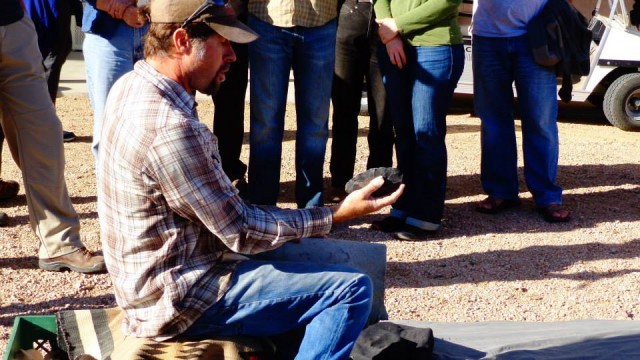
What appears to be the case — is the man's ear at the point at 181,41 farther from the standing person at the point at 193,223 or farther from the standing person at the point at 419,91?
the standing person at the point at 419,91

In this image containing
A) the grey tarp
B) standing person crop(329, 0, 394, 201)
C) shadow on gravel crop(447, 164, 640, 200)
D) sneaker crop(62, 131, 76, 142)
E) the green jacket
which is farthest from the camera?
sneaker crop(62, 131, 76, 142)

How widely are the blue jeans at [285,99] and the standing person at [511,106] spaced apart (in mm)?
1066

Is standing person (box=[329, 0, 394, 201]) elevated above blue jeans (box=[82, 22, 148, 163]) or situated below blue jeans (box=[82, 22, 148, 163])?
below

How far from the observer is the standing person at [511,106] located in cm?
576

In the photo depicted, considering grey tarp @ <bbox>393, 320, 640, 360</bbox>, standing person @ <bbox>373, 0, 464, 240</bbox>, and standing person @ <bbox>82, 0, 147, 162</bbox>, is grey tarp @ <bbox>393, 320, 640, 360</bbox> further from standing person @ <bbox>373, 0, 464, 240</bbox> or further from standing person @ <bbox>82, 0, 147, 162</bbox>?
standing person @ <bbox>82, 0, 147, 162</bbox>

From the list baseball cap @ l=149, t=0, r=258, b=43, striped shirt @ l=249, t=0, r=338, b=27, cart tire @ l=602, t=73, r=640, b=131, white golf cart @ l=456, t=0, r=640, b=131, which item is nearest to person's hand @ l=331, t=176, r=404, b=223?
baseball cap @ l=149, t=0, r=258, b=43

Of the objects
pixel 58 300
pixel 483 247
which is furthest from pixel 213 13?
pixel 483 247

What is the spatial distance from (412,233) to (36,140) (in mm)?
2140

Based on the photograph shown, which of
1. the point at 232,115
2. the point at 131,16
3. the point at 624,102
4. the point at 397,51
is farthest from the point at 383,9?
the point at 624,102

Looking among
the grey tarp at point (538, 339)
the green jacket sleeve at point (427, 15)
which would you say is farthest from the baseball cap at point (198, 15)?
the green jacket sleeve at point (427, 15)

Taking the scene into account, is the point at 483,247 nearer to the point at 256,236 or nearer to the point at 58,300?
the point at 58,300

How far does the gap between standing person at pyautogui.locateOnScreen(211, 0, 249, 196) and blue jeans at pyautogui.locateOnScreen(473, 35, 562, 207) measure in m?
1.45

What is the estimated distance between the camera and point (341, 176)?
6.33 meters

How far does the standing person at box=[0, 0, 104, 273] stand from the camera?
4676 millimetres
